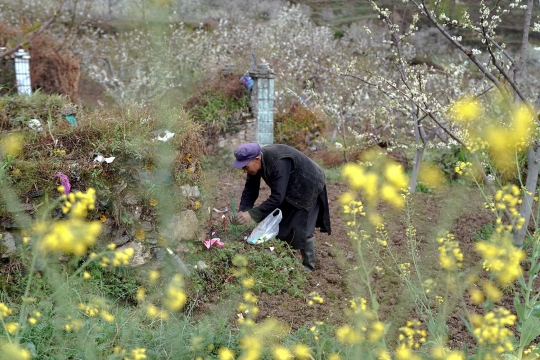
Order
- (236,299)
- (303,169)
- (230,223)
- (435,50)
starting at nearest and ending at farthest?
1. (236,299)
2. (303,169)
3. (230,223)
4. (435,50)

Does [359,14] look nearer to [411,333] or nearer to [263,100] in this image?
[263,100]

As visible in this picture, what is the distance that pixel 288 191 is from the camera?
5.07 metres

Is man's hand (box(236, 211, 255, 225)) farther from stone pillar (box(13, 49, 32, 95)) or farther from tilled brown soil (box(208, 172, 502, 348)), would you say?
stone pillar (box(13, 49, 32, 95))

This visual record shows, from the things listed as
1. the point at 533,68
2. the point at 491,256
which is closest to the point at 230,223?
the point at 491,256

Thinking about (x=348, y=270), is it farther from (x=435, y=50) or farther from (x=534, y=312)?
(x=435, y=50)

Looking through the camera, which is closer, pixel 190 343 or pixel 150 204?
pixel 190 343

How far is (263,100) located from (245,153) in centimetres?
513

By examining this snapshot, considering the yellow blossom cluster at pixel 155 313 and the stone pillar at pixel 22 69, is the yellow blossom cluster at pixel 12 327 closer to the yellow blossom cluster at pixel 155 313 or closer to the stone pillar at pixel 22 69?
the yellow blossom cluster at pixel 155 313

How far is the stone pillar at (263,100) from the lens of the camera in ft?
30.9

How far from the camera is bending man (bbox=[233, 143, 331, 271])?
480 cm

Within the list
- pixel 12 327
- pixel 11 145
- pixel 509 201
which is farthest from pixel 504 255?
pixel 11 145

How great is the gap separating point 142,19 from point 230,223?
4525 millimetres

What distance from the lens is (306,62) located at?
15.6 m

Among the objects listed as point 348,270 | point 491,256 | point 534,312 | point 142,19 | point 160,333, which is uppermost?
point 142,19
